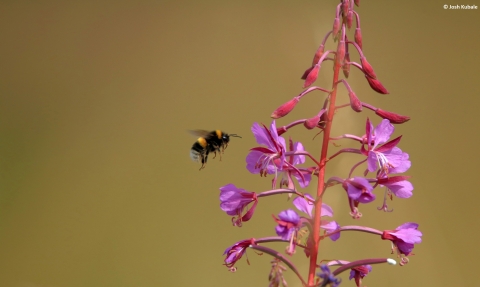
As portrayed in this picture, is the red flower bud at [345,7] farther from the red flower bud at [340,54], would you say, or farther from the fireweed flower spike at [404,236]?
the fireweed flower spike at [404,236]

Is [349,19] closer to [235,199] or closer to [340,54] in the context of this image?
[340,54]

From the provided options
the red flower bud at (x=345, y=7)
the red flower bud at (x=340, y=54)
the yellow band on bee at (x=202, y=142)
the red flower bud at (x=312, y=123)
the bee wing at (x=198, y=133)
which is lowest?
the yellow band on bee at (x=202, y=142)

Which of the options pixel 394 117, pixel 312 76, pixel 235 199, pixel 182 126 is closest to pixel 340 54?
pixel 312 76

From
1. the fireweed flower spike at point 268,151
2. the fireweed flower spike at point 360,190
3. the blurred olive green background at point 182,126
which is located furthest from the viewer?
the blurred olive green background at point 182,126

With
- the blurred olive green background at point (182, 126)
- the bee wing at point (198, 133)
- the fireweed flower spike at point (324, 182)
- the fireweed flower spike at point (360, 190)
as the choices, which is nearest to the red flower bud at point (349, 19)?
the fireweed flower spike at point (324, 182)

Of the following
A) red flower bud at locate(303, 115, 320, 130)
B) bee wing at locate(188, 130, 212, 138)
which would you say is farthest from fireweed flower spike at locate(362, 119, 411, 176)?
bee wing at locate(188, 130, 212, 138)

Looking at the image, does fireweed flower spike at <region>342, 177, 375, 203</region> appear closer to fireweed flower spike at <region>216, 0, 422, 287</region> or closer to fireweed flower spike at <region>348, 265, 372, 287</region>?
fireweed flower spike at <region>216, 0, 422, 287</region>

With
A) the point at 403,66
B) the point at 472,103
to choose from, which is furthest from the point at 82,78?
the point at 472,103

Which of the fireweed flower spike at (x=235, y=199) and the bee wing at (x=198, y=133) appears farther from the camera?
the bee wing at (x=198, y=133)

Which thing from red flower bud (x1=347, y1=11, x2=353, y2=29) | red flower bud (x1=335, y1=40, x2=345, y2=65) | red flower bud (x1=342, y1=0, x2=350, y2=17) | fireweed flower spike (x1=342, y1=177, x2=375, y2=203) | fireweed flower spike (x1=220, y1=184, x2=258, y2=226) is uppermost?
red flower bud (x1=342, y1=0, x2=350, y2=17)
